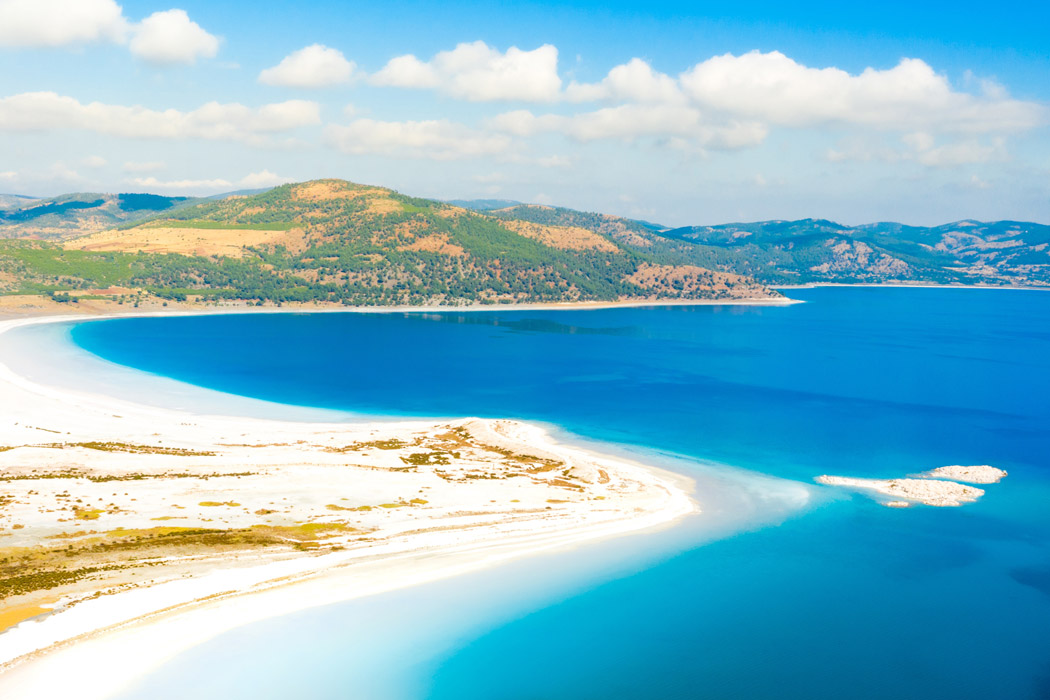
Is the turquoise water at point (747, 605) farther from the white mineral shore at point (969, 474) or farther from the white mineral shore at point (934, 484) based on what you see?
the white mineral shore at point (969, 474)

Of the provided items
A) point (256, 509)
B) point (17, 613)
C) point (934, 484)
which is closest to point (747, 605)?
point (934, 484)

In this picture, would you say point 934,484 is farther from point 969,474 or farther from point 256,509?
point 256,509

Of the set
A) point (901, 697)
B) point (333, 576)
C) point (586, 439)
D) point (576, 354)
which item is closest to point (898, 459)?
point (586, 439)

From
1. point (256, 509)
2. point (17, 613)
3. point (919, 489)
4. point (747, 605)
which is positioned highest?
point (17, 613)

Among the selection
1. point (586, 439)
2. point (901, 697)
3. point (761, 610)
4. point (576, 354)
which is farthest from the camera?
point (576, 354)

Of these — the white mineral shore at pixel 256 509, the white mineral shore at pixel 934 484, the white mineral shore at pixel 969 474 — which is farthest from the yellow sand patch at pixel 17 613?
the white mineral shore at pixel 969 474

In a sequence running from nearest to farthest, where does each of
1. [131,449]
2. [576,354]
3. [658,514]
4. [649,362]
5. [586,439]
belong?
[658,514]
[131,449]
[586,439]
[649,362]
[576,354]

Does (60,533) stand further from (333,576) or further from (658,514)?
(658,514)
